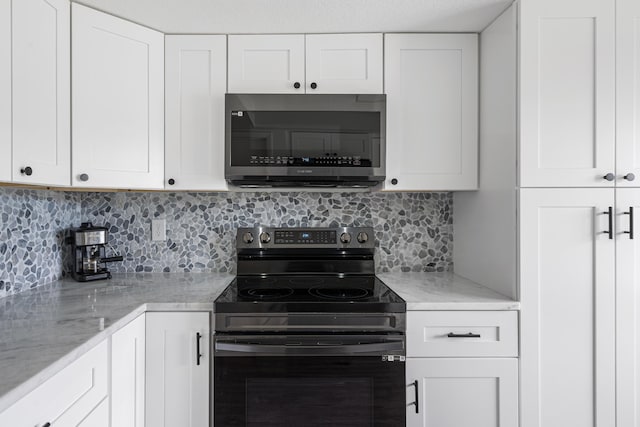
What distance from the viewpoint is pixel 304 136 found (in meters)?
1.95

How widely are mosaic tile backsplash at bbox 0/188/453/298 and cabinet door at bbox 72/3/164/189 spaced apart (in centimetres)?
39

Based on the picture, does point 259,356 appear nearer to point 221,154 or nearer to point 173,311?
point 173,311

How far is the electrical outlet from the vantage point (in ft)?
7.51

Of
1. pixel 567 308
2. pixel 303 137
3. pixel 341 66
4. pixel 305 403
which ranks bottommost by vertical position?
pixel 305 403

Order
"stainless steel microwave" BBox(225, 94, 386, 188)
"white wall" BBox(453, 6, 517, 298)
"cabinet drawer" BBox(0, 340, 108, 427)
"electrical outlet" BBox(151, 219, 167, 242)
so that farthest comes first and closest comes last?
"electrical outlet" BBox(151, 219, 167, 242), "stainless steel microwave" BBox(225, 94, 386, 188), "white wall" BBox(453, 6, 517, 298), "cabinet drawer" BBox(0, 340, 108, 427)

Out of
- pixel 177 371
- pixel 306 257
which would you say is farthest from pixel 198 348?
pixel 306 257

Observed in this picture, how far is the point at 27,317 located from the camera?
4.62 feet

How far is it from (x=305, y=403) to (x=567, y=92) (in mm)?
1624

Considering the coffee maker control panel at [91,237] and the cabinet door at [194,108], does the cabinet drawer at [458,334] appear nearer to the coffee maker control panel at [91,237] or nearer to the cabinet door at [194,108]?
the cabinet door at [194,108]

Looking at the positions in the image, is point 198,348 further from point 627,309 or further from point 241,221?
→ point 627,309

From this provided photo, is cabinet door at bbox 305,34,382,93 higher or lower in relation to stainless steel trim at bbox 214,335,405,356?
higher

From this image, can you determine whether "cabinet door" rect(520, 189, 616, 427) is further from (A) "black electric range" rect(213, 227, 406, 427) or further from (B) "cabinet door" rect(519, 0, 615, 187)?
(A) "black electric range" rect(213, 227, 406, 427)

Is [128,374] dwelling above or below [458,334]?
below

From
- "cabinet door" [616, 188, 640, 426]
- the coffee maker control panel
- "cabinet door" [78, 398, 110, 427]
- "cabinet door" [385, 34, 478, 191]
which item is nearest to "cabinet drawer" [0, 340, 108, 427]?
"cabinet door" [78, 398, 110, 427]
